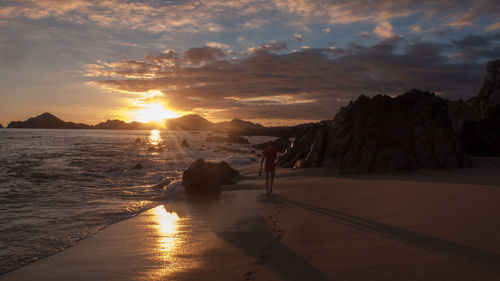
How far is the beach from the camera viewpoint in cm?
433

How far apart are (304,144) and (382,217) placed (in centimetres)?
1730

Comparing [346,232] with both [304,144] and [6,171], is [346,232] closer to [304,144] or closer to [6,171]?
[304,144]

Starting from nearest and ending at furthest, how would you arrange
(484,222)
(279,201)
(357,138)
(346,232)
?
(484,222)
(346,232)
(279,201)
(357,138)

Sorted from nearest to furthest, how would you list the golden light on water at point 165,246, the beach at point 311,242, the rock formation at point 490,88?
1. the beach at point 311,242
2. the golden light on water at point 165,246
3. the rock formation at point 490,88

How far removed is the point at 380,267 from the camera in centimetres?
Result: 423

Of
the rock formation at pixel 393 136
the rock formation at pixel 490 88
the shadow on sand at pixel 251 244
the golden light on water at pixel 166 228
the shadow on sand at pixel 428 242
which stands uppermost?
the rock formation at pixel 490 88

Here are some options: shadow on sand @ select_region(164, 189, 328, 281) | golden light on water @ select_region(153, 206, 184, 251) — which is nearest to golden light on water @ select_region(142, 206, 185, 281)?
golden light on water @ select_region(153, 206, 184, 251)

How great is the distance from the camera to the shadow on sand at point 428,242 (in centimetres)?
413

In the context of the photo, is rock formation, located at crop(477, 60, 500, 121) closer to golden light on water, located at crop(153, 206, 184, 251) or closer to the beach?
the beach

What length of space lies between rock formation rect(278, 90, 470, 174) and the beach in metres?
4.97

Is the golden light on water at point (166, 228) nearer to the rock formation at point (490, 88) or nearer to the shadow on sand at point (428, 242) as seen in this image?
the shadow on sand at point (428, 242)

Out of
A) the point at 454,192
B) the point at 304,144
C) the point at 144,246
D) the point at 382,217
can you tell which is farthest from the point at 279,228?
the point at 304,144

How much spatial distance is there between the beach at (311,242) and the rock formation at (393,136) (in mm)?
4972

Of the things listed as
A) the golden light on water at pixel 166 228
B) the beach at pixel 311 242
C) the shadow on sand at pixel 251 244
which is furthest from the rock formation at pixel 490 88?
the golden light on water at pixel 166 228
